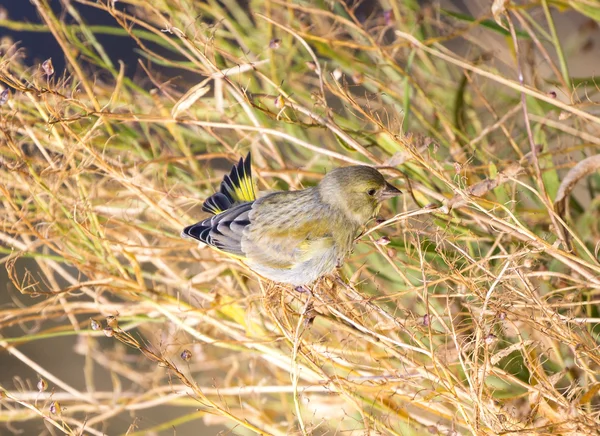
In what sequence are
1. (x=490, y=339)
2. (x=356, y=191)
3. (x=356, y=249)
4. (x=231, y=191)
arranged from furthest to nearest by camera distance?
(x=356, y=249)
(x=231, y=191)
(x=356, y=191)
(x=490, y=339)

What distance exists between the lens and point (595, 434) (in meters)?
0.83

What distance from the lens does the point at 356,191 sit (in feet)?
3.35

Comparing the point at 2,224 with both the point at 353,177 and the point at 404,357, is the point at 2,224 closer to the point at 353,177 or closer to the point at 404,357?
the point at 353,177

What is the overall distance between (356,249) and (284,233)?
23cm

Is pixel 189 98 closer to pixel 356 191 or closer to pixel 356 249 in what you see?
pixel 356 191

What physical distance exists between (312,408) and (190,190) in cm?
50

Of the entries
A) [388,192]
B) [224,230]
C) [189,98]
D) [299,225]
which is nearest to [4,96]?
[189,98]

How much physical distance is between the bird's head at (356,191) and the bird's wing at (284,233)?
4 centimetres

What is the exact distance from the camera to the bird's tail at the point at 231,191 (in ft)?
3.67

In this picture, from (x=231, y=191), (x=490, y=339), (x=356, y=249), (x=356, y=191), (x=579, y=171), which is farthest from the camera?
(x=356, y=249)

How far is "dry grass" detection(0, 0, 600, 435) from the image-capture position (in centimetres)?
89

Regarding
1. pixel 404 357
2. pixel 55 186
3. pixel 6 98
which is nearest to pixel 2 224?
pixel 55 186

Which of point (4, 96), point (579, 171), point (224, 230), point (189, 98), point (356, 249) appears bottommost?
point (356, 249)

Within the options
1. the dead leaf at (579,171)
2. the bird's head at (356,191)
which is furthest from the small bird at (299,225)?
the dead leaf at (579,171)
